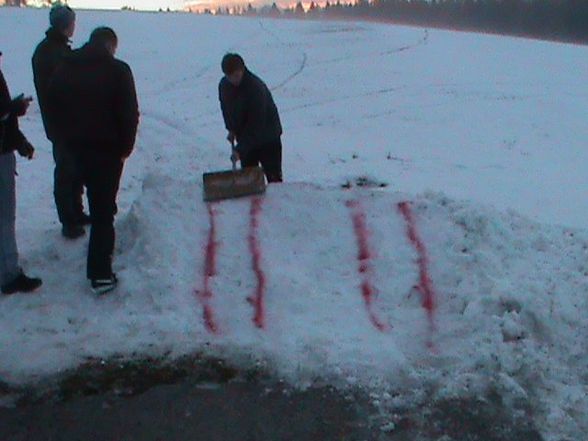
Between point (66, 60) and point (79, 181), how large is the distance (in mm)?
1389

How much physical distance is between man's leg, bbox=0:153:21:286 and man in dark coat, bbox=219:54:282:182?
2.31 metres

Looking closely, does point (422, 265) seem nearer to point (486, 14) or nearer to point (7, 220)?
point (7, 220)

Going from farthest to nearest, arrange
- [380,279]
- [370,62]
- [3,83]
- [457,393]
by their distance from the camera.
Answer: [370,62], [380,279], [3,83], [457,393]

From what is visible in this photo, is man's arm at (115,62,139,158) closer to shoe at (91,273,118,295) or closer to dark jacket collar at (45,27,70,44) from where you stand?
shoe at (91,273,118,295)

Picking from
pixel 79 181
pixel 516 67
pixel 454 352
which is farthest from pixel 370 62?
pixel 454 352

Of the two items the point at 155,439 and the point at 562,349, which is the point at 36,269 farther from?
the point at 562,349

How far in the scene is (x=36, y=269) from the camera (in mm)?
6109

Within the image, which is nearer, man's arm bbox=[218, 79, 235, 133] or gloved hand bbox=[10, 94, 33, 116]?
gloved hand bbox=[10, 94, 33, 116]

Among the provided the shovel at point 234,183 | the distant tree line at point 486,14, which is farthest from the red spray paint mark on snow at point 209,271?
the distant tree line at point 486,14

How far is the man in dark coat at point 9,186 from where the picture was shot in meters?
5.39

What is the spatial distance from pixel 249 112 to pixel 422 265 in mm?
2420

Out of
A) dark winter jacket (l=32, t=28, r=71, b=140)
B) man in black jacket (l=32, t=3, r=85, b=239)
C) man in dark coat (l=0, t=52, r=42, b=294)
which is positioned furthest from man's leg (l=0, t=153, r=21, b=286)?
dark winter jacket (l=32, t=28, r=71, b=140)

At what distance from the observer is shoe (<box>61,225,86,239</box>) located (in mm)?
6488

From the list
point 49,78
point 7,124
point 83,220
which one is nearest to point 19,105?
point 7,124
